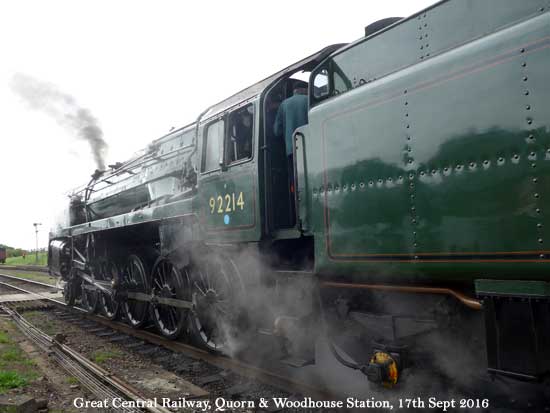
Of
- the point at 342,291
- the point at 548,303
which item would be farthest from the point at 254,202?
the point at 548,303

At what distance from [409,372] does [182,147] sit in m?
5.37

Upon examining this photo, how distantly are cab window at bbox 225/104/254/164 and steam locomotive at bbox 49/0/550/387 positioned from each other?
0.07 ft

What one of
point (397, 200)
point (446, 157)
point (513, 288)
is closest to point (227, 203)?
point (397, 200)

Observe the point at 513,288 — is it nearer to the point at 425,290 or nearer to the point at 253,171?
the point at 425,290

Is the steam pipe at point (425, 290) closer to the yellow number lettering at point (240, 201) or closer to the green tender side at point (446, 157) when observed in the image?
the green tender side at point (446, 157)

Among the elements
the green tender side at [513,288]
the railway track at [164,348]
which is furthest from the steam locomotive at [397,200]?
the railway track at [164,348]

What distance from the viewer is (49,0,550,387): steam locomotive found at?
245cm

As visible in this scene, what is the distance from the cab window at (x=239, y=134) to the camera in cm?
505

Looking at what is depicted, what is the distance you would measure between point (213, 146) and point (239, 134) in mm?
524

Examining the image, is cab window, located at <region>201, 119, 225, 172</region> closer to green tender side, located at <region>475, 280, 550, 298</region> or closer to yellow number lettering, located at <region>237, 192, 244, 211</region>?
yellow number lettering, located at <region>237, 192, 244, 211</region>

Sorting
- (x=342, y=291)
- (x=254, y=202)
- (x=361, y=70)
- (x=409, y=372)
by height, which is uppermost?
(x=361, y=70)

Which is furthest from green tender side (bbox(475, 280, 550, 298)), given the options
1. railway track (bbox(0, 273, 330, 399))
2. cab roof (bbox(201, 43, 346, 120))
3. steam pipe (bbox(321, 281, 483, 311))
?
cab roof (bbox(201, 43, 346, 120))

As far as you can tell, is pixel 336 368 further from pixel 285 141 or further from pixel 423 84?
pixel 423 84

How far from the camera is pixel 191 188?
6664 mm
